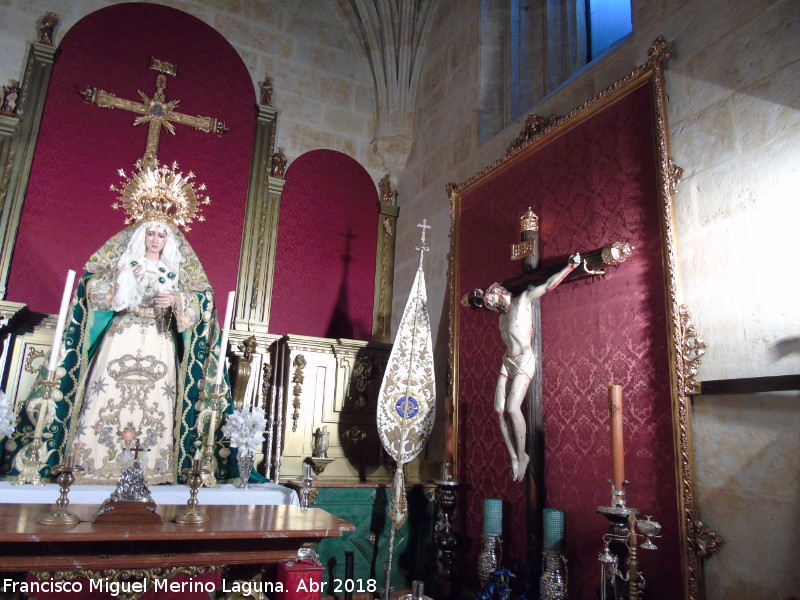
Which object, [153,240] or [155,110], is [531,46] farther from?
[153,240]

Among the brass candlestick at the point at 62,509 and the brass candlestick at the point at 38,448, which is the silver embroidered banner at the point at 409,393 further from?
the brass candlestick at the point at 62,509

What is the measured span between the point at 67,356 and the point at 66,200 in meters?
2.24

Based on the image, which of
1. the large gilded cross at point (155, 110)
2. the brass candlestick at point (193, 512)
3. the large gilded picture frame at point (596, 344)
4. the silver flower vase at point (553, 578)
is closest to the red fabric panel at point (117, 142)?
the large gilded cross at point (155, 110)

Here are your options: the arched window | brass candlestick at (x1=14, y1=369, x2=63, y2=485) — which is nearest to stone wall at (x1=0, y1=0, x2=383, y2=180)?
the arched window

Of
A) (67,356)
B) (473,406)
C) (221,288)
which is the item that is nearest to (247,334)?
(221,288)

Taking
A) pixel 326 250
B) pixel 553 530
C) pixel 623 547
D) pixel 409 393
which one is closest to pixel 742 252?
pixel 623 547

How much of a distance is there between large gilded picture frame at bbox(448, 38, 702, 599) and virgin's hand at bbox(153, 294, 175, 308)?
8.13 ft

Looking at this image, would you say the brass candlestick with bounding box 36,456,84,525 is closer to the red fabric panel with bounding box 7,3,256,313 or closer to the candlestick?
the candlestick

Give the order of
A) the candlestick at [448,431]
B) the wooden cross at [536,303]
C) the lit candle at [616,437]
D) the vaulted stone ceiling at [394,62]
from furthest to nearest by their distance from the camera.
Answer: the vaulted stone ceiling at [394,62]
the candlestick at [448,431]
the wooden cross at [536,303]
the lit candle at [616,437]

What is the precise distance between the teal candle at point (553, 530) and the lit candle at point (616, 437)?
2.27 feet

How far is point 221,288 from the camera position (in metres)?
6.44

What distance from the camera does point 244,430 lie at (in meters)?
4.22

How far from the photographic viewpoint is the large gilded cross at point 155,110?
618 cm

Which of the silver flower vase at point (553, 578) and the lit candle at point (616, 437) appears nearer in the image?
the lit candle at point (616, 437)
